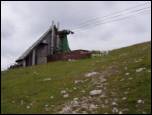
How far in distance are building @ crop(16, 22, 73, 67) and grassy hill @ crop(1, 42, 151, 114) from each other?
23179mm

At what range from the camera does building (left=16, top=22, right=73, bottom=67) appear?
47.1 meters

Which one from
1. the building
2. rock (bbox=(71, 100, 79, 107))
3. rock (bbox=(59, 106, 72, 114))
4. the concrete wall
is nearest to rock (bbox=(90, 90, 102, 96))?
rock (bbox=(71, 100, 79, 107))

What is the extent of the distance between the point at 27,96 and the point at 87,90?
2.53m

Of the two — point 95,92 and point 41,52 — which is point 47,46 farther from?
point 95,92

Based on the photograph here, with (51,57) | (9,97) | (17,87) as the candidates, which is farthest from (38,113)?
(51,57)

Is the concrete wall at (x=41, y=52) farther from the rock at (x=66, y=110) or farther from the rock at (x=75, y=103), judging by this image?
the rock at (x=66, y=110)

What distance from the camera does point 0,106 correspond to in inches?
690

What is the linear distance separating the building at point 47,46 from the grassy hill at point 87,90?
2318cm

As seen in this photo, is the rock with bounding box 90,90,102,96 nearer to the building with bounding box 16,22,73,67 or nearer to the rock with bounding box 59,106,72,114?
the rock with bounding box 59,106,72,114

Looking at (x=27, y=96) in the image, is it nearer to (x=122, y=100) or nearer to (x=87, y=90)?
(x=87, y=90)

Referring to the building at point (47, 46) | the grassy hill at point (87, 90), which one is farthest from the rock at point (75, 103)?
the building at point (47, 46)

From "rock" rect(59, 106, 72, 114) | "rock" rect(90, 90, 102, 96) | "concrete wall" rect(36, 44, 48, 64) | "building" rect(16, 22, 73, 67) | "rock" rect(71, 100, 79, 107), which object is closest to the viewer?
"rock" rect(59, 106, 72, 114)

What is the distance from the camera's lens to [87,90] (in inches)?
700

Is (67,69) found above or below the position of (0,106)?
above
